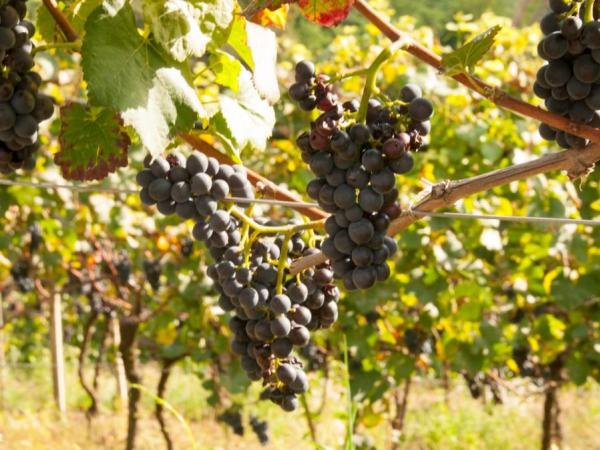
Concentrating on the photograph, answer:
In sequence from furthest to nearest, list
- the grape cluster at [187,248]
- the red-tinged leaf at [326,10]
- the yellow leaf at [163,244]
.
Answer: the yellow leaf at [163,244] → the grape cluster at [187,248] → the red-tinged leaf at [326,10]

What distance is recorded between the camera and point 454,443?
5.69 m

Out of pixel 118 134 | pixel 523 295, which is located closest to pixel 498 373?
pixel 523 295

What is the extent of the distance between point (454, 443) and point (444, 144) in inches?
119

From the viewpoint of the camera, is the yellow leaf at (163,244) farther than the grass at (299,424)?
No

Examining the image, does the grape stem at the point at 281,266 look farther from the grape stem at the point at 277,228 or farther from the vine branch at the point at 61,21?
the vine branch at the point at 61,21

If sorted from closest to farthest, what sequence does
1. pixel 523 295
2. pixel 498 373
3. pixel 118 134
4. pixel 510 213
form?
pixel 118 134
pixel 510 213
pixel 523 295
pixel 498 373

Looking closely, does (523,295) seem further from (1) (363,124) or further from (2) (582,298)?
(1) (363,124)

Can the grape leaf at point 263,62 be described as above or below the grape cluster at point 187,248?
below

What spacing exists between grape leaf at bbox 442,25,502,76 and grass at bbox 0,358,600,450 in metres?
3.66

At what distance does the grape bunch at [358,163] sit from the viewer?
33.4 inches

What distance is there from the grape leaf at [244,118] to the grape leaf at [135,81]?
15 cm

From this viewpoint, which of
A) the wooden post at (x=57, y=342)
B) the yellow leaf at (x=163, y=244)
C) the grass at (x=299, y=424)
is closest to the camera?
the yellow leaf at (x=163, y=244)

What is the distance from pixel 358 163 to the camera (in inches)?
34.1

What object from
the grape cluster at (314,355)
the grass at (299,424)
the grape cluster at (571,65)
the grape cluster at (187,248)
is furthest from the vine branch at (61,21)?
the grass at (299,424)
